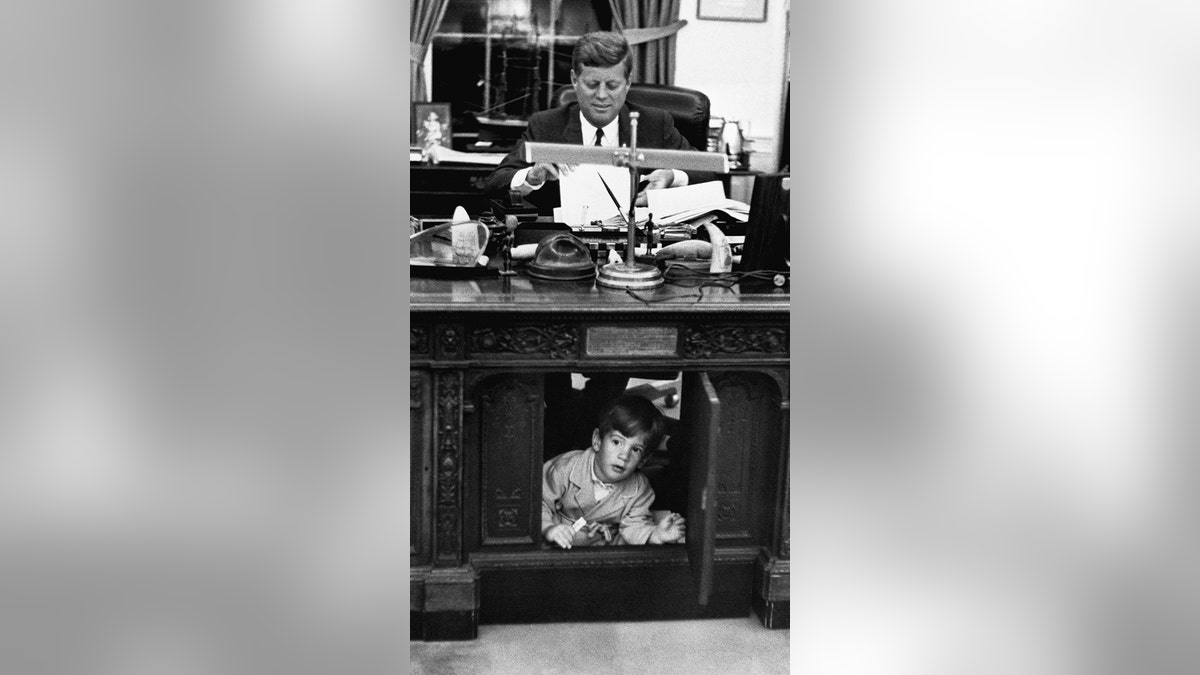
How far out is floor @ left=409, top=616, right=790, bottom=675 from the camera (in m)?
2.64

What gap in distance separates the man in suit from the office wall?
1.44m

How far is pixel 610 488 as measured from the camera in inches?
111

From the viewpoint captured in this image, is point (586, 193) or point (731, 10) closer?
point (586, 193)

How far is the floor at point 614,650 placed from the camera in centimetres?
264

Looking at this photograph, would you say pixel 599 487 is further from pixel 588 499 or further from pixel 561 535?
pixel 561 535

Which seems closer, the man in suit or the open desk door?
the open desk door

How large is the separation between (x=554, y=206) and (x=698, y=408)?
89 cm

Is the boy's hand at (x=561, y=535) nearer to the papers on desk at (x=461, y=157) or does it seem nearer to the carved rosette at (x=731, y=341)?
the carved rosette at (x=731, y=341)

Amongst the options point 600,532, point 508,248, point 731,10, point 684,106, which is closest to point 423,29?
point 684,106

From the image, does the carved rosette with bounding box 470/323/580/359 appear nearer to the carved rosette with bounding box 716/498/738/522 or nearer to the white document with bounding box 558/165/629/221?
the carved rosette with bounding box 716/498/738/522

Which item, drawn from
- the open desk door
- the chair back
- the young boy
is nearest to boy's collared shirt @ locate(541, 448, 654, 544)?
the young boy

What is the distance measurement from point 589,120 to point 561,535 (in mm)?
1201
